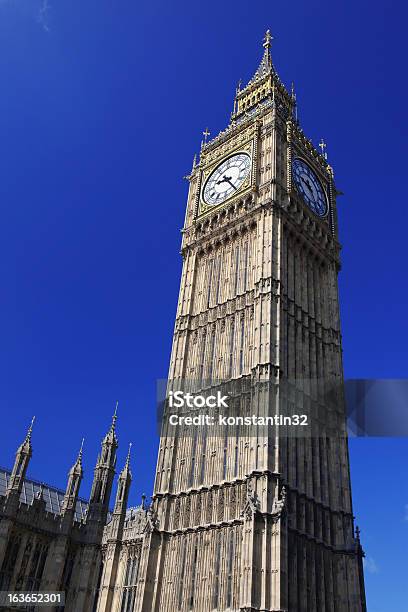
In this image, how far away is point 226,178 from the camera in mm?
62062

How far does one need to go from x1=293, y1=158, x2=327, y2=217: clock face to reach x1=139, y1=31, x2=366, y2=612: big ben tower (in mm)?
206

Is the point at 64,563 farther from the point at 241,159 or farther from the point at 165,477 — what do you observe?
the point at 241,159

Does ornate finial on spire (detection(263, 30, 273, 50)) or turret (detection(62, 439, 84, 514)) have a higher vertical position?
ornate finial on spire (detection(263, 30, 273, 50))

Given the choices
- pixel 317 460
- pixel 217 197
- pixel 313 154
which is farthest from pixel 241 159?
pixel 317 460

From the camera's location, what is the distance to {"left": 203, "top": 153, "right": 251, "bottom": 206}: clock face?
6016cm

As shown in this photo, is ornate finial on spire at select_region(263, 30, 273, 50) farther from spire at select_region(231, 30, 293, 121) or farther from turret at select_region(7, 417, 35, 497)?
turret at select_region(7, 417, 35, 497)

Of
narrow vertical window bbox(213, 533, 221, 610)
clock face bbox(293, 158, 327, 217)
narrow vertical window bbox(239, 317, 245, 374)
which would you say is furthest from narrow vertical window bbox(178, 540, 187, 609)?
clock face bbox(293, 158, 327, 217)

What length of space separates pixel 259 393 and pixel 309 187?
91.4ft

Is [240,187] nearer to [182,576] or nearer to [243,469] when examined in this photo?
[243,469]

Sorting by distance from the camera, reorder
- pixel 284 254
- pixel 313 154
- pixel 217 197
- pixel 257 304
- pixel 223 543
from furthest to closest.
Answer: pixel 313 154 < pixel 217 197 < pixel 284 254 < pixel 257 304 < pixel 223 543

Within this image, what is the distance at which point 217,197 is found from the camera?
6144 cm

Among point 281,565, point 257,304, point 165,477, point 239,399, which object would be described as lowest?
point 281,565

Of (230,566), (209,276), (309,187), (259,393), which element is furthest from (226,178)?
(230,566)

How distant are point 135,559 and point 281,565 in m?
15.0
